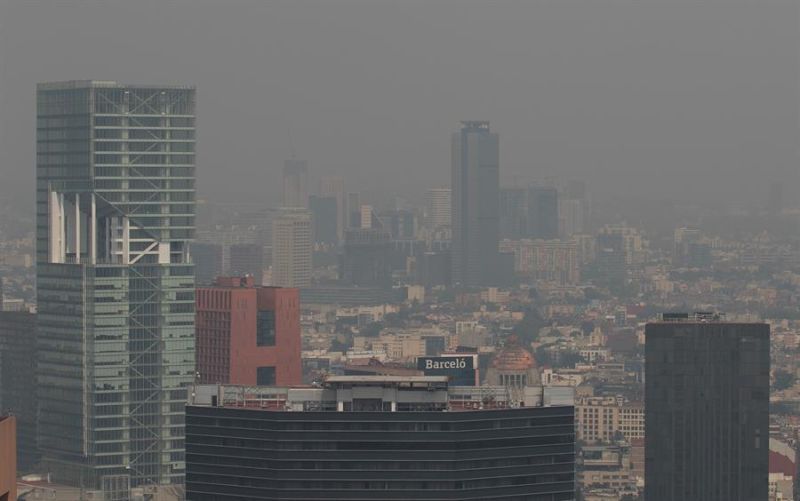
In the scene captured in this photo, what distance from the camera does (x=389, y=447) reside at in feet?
96.8

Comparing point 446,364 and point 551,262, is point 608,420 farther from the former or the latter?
point 551,262

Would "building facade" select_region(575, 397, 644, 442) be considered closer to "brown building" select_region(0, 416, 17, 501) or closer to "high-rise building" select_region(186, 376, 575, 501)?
"high-rise building" select_region(186, 376, 575, 501)

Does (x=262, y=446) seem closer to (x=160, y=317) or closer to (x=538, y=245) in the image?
(x=160, y=317)

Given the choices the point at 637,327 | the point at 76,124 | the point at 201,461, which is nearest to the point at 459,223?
the point at 637,327

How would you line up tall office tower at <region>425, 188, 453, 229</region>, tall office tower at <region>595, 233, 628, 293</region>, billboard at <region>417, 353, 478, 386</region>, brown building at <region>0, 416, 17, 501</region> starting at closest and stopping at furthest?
1. brown building at <region>0, 416, 17, 501</region>
2. billboard at <region>417, 353, 478, 386</region>
3. tall office tower at <region>595, 233, 628, 293</region>
4. tall office tower at <region>425, 188, 453, 229</region>

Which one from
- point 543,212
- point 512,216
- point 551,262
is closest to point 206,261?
point 543,212

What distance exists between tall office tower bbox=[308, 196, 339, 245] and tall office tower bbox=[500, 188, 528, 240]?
371 inches

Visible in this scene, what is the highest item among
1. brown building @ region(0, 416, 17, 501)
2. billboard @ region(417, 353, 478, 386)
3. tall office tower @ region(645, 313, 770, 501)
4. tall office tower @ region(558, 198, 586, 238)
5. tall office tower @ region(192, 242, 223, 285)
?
tall office tower @ region(558, 198, 586, 238)

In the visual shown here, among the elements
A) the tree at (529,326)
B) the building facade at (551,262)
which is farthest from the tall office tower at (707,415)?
A: the building facade at (551,262)

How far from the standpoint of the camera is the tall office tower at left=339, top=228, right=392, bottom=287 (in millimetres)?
110250

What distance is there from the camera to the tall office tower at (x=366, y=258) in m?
110

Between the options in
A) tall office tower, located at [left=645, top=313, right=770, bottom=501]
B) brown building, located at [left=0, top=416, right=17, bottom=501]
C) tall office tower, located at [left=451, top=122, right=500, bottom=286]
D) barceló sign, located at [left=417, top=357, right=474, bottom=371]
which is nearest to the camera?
brown building, located at [left=0, top=416, right=17, bottom=501]

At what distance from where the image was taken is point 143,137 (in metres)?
59.0

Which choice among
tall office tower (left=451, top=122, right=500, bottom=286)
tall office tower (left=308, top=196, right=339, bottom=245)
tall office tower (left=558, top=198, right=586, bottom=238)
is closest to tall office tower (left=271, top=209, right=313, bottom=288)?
tall office tower (left=308, top=196, right=339, bottom=245)
